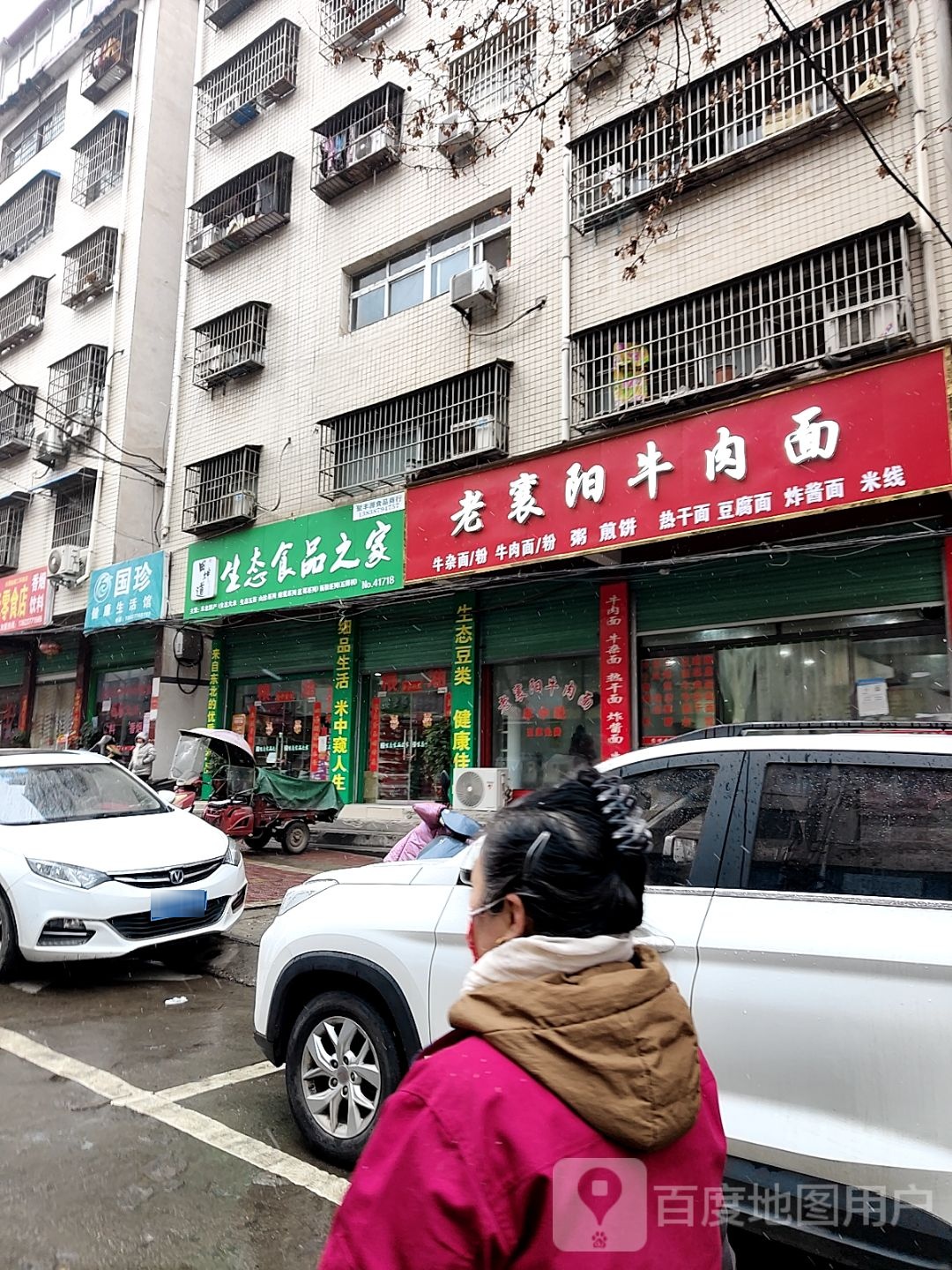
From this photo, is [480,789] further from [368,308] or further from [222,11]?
[222,11]

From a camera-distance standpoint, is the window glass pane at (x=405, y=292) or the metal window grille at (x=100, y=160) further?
the metal window grille at (x=100, y=160)

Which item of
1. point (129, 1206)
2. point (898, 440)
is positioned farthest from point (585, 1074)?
point (898, 440)

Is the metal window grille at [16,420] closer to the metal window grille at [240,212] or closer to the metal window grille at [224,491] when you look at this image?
the metal window grille at [240,212]

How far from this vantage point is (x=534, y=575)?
10.5m

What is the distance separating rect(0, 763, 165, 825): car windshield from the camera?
Result: 20.7ft

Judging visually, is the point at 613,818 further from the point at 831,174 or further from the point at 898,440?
the point at 831,174

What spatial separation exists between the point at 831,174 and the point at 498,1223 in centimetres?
1077

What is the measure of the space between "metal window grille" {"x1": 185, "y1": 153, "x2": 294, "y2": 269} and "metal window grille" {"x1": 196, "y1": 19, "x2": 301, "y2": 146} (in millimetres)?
1272

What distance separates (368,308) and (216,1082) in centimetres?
1313

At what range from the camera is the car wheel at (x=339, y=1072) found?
315 cm

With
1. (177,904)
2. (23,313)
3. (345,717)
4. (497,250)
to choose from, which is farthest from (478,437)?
(23,313)

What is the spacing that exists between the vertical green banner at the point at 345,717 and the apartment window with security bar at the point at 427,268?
5317 millimetres

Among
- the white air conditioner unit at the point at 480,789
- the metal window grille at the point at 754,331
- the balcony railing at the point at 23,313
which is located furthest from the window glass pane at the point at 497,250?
the balcony railing at the point at 23,313

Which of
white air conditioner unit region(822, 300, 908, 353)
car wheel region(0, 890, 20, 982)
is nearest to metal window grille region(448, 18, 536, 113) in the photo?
white air conditioner unit region(822, 300, 908, 353)
